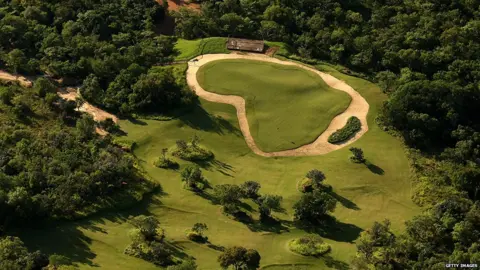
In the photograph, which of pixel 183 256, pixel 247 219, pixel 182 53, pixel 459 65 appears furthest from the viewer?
pixel 182 53

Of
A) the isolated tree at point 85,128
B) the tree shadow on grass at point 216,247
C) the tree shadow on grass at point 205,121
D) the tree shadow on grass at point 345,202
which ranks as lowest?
the tree shadow on grass at point 345,202

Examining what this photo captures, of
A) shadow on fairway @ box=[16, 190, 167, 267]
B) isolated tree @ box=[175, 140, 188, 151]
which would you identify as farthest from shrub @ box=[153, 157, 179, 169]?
shadow on fairway @ box=[16, 190, 167, 267]

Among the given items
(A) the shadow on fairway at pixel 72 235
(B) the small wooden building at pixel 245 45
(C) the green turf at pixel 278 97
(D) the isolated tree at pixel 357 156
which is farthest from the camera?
(B) the small wooden building at pixel 245 45

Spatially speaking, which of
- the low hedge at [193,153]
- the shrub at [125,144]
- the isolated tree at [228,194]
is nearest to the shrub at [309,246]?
the isolated tree at [228,194]

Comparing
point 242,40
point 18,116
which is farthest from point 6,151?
point 242,40

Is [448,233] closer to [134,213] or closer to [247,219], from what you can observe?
[247,219]

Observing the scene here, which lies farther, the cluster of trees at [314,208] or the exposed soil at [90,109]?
the exposed soil at [90,109]

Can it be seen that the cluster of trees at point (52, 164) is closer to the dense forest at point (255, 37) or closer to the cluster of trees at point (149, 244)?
the dense forest at point (255, 37)
